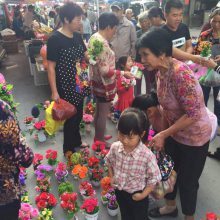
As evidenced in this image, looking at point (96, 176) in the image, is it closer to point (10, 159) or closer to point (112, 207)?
point (112, 207)

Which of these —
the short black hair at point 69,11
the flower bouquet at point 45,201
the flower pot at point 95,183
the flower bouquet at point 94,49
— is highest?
the short black hair at point 69,11

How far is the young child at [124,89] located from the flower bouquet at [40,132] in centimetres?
106

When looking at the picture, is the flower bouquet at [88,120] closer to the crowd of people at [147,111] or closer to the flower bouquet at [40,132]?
the flower bouquet at [40,132]

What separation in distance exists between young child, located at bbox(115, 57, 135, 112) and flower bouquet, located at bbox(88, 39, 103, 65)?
0.74 metres

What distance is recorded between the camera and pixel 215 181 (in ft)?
8.84

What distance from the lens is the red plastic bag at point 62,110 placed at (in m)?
2.59

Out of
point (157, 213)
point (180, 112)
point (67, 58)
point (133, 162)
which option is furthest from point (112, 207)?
point (67, 58)

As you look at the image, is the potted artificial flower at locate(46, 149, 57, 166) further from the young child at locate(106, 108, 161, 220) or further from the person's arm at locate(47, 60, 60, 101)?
the young child at locate(106, 108, 161, 220)

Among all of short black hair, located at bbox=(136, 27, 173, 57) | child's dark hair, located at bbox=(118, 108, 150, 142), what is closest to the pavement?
child's dark hair, located at bbox=(118, 108, 150, 142)

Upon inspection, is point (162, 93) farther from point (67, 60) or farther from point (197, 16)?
point (197, 16)

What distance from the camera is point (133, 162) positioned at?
1.54m

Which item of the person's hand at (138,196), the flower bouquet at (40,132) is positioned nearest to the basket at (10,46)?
the flower bouquet at (40,132)

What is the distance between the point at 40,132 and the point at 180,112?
90.3 inches

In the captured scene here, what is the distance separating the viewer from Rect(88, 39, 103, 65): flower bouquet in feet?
8.43
